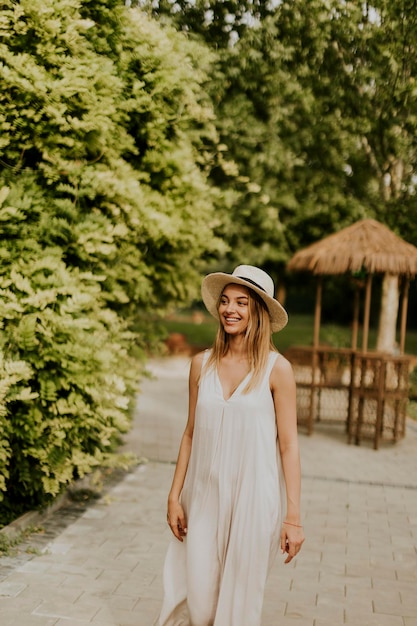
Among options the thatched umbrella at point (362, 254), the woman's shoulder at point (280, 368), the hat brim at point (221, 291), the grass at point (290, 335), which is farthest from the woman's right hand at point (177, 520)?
the grass at point (290, 335)

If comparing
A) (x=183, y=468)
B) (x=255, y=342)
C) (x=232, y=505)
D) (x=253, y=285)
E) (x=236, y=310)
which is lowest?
(x=232, y=505)

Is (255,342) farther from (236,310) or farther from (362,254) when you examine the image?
(362,254)

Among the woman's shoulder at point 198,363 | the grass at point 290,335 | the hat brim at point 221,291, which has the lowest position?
the grass at point 290,335

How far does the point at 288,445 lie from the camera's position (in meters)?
3.39

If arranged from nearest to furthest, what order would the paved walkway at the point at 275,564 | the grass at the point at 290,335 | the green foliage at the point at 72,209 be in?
the paved walkway at the point at 275,564 → the green foliage at the point at 72,209 → the grass at the point at 290,335

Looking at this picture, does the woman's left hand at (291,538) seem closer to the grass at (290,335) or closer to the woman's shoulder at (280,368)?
the woman's shoulder at (280,368)

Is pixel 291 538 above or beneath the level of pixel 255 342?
beneath

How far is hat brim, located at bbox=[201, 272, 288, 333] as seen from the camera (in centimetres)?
342

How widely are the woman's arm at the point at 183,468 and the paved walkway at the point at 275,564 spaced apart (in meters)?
0.95

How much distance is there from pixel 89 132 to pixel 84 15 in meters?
1.13

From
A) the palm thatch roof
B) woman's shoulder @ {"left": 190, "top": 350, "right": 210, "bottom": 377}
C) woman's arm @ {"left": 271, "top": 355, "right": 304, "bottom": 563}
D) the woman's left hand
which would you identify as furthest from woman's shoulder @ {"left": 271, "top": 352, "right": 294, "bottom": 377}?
the palm thatch roof

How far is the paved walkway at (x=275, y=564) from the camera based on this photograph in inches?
173

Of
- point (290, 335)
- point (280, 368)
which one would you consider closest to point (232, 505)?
point (280, 368)

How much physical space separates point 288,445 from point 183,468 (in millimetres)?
549
